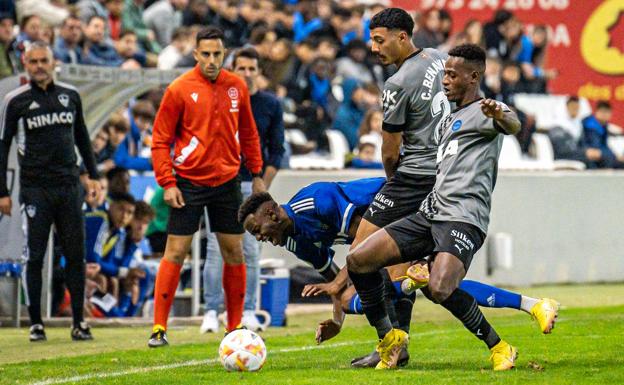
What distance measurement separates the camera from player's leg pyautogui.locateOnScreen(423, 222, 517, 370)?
8883 mm

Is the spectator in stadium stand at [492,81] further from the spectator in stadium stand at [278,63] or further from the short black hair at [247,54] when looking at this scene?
the short black hair at [247,54]

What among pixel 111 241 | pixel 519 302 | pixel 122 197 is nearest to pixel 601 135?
pixel 122 197

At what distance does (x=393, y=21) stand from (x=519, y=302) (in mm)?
2036

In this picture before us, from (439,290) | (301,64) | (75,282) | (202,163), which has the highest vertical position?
(301,64)

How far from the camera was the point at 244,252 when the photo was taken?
13.0 meters

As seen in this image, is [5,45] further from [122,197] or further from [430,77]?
[430,77]

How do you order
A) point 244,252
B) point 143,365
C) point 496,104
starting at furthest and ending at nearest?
1. point 244,252
2. point 143,365
3. point 496,104

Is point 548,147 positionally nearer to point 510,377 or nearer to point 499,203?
point 499,203

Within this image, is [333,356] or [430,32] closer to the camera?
[333,356]

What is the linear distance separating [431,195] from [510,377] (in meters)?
1.27

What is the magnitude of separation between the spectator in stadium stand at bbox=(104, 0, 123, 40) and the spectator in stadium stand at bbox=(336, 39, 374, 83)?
13.3 feet

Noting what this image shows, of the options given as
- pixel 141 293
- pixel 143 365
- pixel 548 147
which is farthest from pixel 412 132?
pixel 548 147

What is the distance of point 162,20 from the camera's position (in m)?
21.5

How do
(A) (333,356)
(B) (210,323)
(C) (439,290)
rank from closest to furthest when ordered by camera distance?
1. (C) (439,290)
2. (A) (333,356)
3. (B) (210,323)
